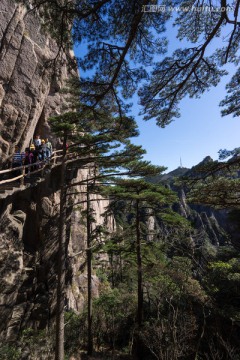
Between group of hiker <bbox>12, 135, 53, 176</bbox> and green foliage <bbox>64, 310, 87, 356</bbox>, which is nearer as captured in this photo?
group of hiker <bbox>12, 135, 53, 176</bbox>

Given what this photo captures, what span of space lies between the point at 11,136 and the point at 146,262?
10358mm

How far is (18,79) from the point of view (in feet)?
40.2

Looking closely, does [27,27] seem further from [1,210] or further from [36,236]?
[36,236]

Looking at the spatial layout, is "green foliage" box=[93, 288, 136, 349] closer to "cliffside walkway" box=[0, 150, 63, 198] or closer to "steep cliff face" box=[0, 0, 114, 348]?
"steep cliff face" box=[0, 0, 114, 348]

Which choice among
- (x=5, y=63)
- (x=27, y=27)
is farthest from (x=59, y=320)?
(x=27, y=27)

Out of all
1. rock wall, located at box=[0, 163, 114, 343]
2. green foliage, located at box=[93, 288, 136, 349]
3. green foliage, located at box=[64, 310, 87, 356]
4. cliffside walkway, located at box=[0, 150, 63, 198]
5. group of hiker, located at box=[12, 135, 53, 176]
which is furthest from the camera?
green foliage, located at box=[93, 288, 136, 349]

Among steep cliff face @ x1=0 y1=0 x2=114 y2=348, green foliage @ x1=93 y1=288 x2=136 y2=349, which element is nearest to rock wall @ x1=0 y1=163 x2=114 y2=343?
steep cliff face @ x1=0 y1=0 x2=114 y2=348

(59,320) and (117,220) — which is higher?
(117,220)

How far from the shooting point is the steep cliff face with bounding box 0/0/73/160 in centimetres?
1164

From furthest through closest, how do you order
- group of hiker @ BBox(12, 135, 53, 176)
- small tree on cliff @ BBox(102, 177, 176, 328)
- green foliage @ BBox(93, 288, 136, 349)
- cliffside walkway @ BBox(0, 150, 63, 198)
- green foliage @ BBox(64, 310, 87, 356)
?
green foliage @ BBox(93, 288, 136, 349)
green foliage @ BBox(64, 310, 87, 356)
group of hiker @ BBox(12, 135, 53, 176)
small tree on cliff @ BBox(102, 177, 176, 328)
cliffside walkway @ BBox(0, 150, 63, 198)

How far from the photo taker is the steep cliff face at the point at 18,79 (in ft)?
38.2

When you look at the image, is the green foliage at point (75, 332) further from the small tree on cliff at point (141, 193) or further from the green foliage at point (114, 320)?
the small tree on cliff at point (141, 193)

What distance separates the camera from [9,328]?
9.57 m

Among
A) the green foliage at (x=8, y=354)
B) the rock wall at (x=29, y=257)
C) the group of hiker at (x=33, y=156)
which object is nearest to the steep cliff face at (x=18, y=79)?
the group of hiker at (x=33, y=156)
